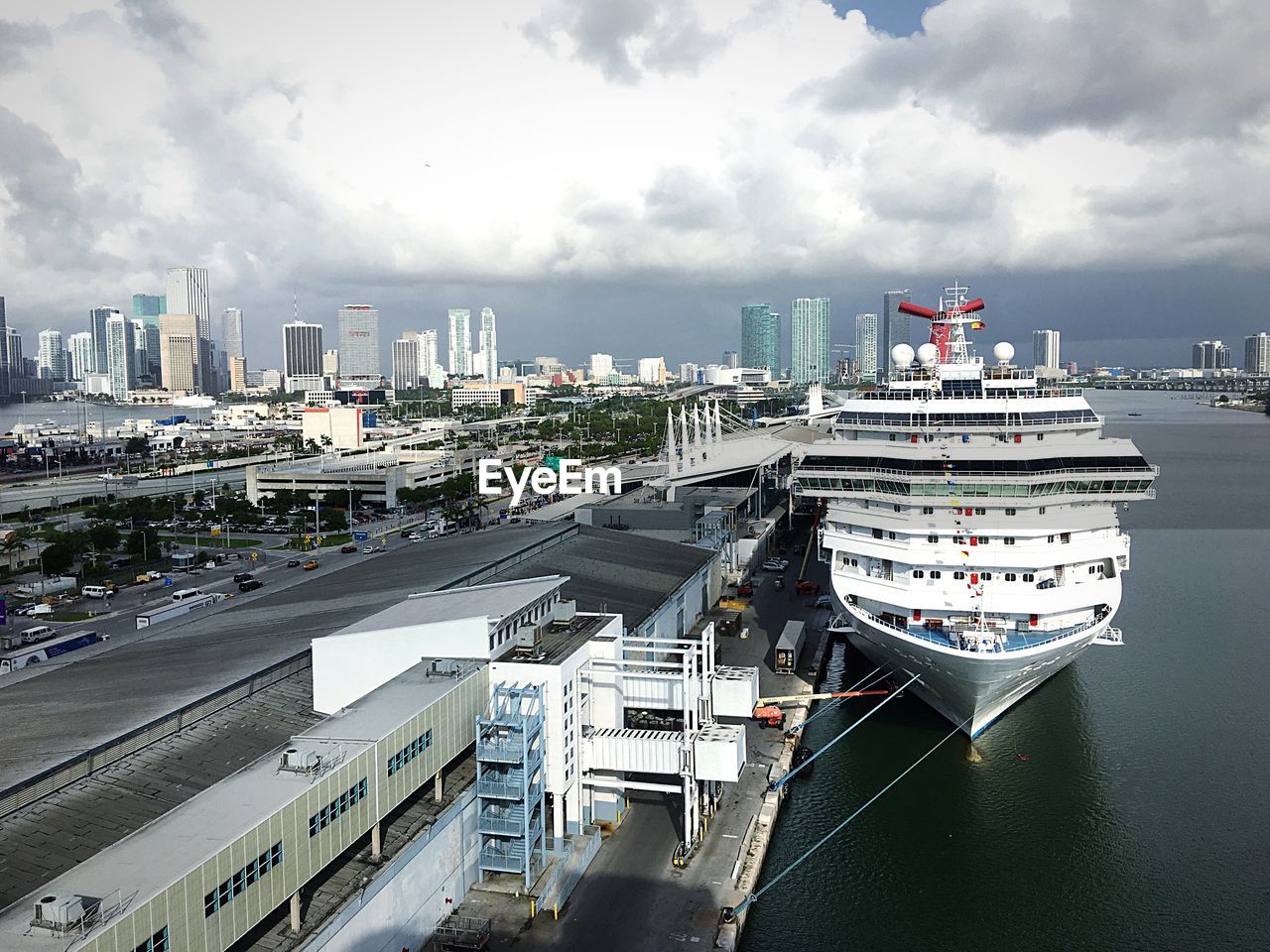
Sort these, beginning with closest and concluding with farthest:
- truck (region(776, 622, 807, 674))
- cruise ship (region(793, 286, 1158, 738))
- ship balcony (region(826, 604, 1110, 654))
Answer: ship balcony (region(826, 604, 1110, 654)) < cruise ship (region(793, 286, 1158, 738)) < truck (region(776, 622, 807, 674))

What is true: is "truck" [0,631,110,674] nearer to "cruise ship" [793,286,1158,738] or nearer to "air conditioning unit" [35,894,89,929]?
"air conditioning unit" [35,894,89,929]

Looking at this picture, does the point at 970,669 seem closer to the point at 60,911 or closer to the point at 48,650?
the point at 60,911

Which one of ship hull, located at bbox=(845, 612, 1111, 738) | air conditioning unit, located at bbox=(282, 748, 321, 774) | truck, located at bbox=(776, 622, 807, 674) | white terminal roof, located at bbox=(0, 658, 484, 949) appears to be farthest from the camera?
truck, located at bbox=(776, 622, 807, 674)

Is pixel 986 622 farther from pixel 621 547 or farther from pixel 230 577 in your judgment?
pixel 230 577

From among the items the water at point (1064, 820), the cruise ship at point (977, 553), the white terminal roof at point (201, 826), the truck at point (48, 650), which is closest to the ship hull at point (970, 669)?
the cruise ship at point (977, 553)

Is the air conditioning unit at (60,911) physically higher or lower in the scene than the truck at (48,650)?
higher

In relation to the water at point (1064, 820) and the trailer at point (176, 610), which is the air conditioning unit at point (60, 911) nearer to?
the water at point (1064, 820)

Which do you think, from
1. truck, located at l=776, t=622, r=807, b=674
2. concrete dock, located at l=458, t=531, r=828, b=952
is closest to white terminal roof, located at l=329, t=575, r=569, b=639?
concrete dock, located at l=458, t=531, r=828, b=952
